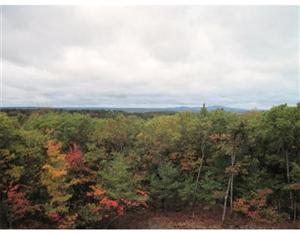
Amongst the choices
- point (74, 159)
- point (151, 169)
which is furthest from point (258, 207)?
point (74, 159)

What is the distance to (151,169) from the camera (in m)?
26.6

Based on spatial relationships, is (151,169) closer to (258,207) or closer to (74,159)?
(74,159)

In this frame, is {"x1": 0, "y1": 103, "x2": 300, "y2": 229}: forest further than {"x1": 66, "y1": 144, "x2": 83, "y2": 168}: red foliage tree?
No

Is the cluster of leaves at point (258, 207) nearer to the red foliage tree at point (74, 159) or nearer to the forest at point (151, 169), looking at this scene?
the forest at point (151, 169)

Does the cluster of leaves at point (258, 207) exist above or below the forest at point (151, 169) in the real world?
below

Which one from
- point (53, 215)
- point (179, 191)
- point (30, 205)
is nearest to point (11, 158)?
point (30, 205)

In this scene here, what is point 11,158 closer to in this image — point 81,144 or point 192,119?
point 81,144

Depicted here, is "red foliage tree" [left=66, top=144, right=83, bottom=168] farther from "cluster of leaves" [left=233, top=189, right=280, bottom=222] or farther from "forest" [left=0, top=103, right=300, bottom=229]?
"cluster of leaves" [left=233, top=189, right=280, bottom=222]

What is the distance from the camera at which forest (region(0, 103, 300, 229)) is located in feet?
62.7

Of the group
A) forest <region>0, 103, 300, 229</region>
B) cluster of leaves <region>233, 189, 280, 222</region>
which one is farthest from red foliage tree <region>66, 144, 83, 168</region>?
cluster of leaves <region>233, 189, 280, 222</region>

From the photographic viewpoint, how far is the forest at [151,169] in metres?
19.1

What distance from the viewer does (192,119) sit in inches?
1067

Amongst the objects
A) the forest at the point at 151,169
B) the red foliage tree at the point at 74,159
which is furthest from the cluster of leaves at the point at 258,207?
the red foliage tree at the point at 74,159

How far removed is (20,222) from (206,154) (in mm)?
14288
